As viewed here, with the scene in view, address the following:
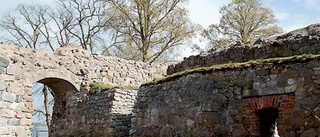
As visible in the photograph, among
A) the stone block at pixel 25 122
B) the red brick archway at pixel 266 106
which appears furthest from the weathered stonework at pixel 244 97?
the stone block at pixel 25 122

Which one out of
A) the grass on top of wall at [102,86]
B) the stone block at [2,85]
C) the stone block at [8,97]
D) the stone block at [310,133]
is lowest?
the stone block at [310,133]

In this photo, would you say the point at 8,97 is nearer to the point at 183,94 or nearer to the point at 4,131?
the point at 4,131

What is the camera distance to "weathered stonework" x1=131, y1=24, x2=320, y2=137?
6621mm

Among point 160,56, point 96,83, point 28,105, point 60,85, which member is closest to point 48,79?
point 60,85

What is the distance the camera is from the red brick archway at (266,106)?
6688mm

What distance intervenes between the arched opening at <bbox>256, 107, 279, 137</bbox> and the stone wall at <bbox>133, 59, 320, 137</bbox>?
0.37ft

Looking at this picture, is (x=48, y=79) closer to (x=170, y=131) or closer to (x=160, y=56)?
(x=170, y=131)

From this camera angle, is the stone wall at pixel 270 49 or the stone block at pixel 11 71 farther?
the stone block at pixel 11 71

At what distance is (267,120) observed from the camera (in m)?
7.21

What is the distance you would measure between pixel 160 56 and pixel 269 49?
11.8 metres

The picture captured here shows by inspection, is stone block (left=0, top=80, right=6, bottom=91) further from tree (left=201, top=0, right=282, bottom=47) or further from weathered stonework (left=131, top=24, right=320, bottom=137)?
tree (left=201, top=0, right=282, bottom=47)

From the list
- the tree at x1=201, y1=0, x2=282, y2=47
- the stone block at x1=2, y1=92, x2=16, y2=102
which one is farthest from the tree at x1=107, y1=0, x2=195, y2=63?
the stone block at x1=2, y1=92, x2=16, y2=102

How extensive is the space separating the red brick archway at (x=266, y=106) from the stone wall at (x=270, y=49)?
1991 mm

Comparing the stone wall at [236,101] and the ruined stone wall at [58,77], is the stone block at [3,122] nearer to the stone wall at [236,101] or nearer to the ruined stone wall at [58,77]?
the ruined stone wall at [58,77]
